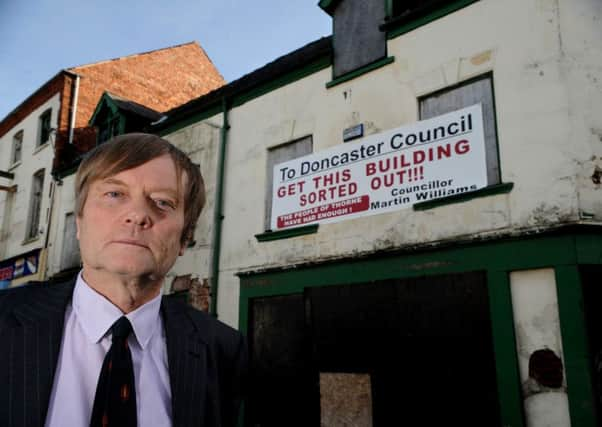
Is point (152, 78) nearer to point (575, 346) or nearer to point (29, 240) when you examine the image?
point (29, 240)

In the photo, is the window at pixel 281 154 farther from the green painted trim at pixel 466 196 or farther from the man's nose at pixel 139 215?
the man's nose at pixel 139 215

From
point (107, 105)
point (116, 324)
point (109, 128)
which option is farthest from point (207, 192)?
point (116, 324)

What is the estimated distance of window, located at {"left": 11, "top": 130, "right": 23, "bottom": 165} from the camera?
17.8m

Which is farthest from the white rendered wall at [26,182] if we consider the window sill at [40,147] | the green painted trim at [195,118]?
the green painted trim at [195,118]

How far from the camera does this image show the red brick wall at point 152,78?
1634 cm

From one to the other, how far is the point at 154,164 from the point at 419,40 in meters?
6.60

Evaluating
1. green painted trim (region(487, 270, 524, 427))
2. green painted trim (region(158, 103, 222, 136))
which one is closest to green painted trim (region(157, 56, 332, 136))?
green painted trim (region(158, 103, 222, 136))

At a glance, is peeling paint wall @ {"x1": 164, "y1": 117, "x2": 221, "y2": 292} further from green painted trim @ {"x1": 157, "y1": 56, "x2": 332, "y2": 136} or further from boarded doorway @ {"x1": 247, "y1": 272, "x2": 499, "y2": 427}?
boarded doorway @ {"x1": 247, "y1": 272, "x2": 499, "y2": 427}

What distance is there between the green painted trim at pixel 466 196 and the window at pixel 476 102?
195 millimetres

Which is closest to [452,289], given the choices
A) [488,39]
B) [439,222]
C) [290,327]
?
[439,222]

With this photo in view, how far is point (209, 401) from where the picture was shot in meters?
1.80

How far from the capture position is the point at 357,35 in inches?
326

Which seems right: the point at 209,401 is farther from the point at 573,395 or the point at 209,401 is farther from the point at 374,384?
the point at 374,384

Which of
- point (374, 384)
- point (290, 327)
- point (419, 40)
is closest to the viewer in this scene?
point (374, 384)
